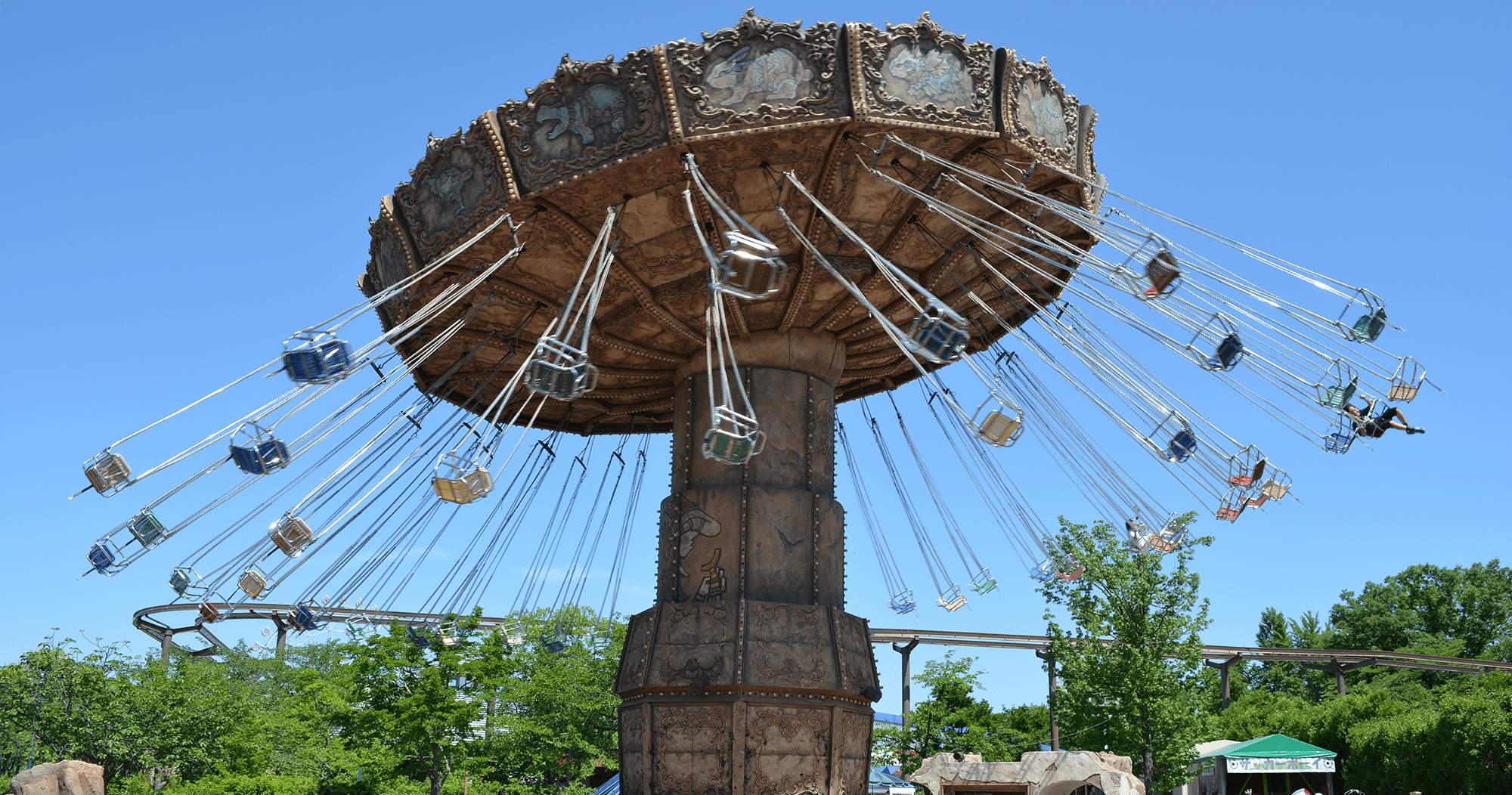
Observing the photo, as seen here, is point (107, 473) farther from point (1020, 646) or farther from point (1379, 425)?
point (1020, 646)

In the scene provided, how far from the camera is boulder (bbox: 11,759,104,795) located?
22.4 metres

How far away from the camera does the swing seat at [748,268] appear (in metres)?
9.38

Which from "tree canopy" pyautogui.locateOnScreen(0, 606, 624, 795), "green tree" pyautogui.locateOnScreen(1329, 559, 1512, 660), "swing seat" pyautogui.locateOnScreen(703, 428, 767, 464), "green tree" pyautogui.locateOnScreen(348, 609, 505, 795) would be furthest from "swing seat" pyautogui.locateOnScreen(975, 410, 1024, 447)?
"green tree" pyautogui.locateOnScreen(1329, 559, 1512, 660)

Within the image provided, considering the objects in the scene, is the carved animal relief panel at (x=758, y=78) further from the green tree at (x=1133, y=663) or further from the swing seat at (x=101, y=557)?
the green tree at (x=1133, y=663)

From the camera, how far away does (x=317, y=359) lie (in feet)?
35.7

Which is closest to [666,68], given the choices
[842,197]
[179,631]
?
[842,197]

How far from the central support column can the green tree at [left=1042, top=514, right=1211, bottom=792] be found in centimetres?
1289

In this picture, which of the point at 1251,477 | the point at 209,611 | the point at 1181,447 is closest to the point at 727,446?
the point at 1181,447

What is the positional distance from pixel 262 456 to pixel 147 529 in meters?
2.04

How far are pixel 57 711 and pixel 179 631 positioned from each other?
717 inches

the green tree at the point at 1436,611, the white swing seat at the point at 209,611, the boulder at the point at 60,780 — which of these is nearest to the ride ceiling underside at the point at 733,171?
the white swing seat at the point at 209,611

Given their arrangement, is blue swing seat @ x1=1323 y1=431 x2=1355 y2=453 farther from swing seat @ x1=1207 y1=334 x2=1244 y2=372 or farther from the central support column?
the central support column

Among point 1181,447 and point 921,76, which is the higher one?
point 921,76

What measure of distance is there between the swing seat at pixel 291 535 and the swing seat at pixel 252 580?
1.01 meters
